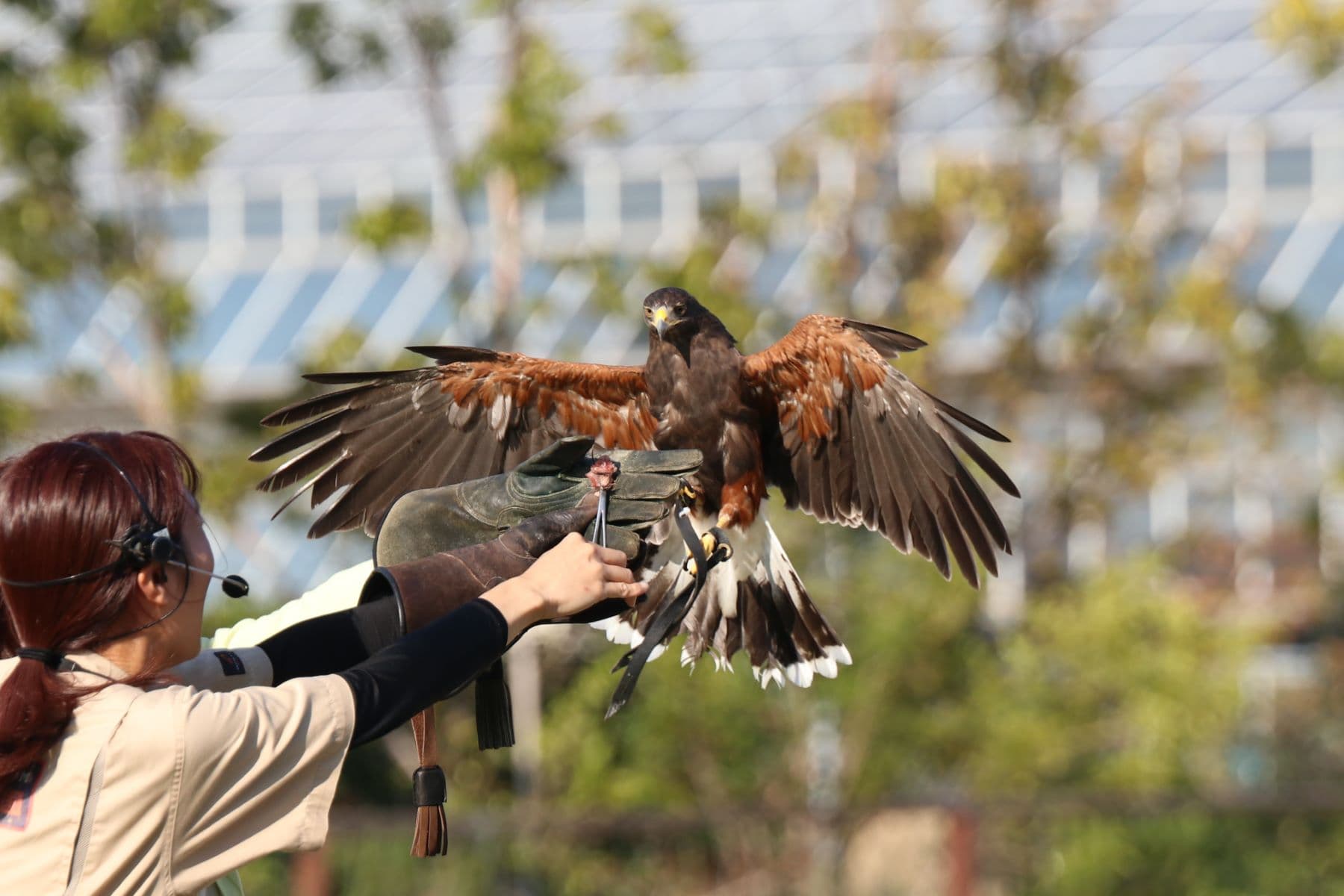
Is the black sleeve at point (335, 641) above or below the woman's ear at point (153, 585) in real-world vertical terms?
below

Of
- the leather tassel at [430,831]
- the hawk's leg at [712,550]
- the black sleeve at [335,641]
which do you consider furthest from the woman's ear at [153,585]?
the hawk's leg at [712,550]

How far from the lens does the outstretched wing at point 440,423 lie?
358 cm

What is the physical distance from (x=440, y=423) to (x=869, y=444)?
113 cm

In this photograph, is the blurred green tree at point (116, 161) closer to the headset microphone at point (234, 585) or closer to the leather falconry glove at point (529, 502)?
the leather falconry glove at point (529, 502)

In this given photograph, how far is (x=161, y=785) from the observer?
5.49 ft

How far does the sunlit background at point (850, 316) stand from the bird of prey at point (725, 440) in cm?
308

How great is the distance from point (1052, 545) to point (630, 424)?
729cm

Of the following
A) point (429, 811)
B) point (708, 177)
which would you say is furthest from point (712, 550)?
point (708, 177)

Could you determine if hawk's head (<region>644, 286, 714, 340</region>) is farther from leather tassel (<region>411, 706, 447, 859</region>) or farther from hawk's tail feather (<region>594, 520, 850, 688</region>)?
leather tassel (<region>411, 706, 447, 859</region>)

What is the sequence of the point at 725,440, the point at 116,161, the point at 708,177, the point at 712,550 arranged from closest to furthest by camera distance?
the point at 712,550 < the point at 725,440 < the point at 116,161 < the point at 708,177

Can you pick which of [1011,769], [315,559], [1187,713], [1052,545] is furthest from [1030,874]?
[315,559]

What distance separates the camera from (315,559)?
10.5 m

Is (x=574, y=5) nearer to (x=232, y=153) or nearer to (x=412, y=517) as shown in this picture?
(x=232, y=153)

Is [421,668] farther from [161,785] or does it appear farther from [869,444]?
[869,444]
